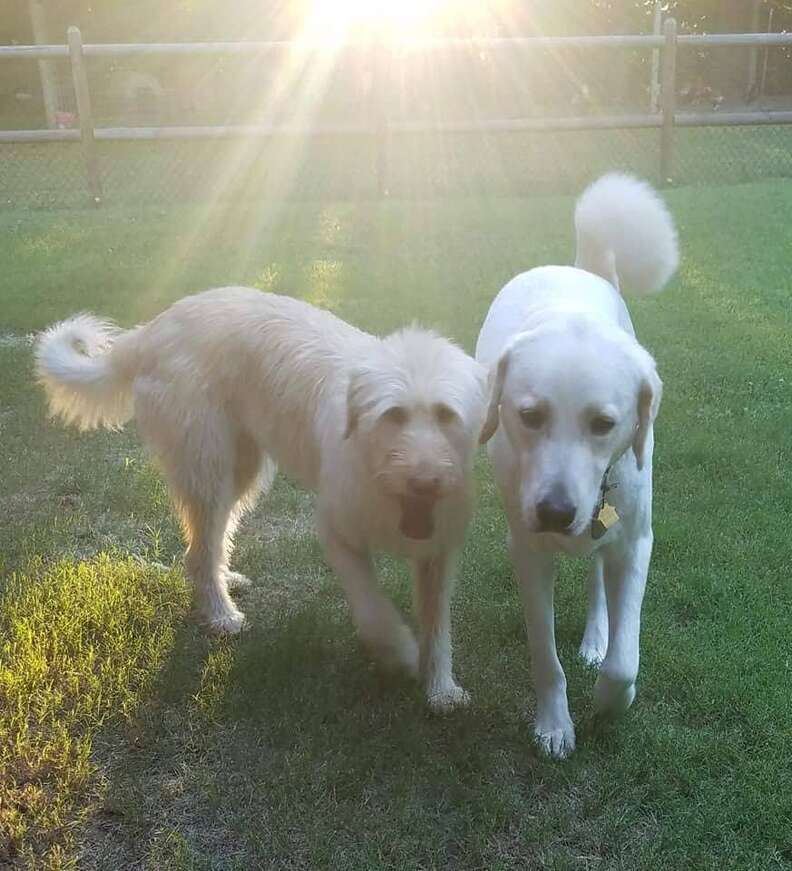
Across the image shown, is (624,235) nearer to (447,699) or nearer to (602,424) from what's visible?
(602,424)

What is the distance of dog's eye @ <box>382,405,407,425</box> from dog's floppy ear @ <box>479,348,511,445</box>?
212 millimetres

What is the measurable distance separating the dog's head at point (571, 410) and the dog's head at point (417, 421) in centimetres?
19

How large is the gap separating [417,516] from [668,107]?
10658mm

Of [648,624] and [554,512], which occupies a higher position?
[554,512]

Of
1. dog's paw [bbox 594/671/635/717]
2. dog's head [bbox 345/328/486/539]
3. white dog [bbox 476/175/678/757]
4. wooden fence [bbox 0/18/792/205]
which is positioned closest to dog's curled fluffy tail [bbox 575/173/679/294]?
white dog [bbox 476/175/678/757]

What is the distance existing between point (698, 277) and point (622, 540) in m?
5.39

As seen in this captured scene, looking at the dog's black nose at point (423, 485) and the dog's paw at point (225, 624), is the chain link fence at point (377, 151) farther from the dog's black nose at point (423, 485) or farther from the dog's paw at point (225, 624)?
the dog's black nose at point (423, 485)

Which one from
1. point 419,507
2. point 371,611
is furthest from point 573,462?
point 371,611

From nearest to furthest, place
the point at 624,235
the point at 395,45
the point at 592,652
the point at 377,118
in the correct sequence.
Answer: the point at 592,652 < the point at 624,235 < the point at 377,118 < the point at 395,45

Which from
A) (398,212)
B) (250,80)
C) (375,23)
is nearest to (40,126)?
(250,80)

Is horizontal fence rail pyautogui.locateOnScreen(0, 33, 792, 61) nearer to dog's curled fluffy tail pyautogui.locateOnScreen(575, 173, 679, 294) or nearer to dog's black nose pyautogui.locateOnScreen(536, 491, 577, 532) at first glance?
dog's curled fluffy tail pyautogui.locateOnScreen(575, 173, 679, 294)

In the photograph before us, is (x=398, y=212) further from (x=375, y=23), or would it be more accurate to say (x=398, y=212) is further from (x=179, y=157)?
(x=179, y=157)

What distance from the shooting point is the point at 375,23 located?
456 inches

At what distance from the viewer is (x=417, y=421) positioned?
2564 millimetres
